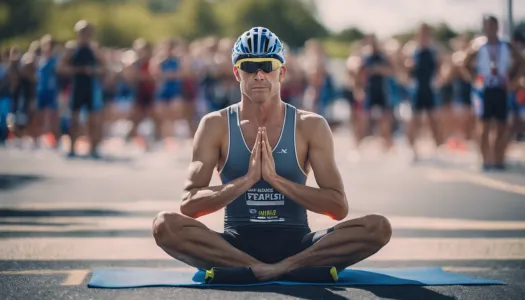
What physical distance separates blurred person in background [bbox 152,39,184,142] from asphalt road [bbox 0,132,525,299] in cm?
362

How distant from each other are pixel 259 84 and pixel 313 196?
0.81 metres

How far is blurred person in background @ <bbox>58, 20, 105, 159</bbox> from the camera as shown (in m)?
17.4

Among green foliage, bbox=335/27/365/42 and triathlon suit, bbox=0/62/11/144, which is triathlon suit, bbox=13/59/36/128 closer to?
triathlon suit, bbox=0/62/11/144

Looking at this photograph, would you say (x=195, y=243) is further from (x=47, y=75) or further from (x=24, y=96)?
(x=24, y=96)

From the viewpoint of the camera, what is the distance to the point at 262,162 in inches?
239

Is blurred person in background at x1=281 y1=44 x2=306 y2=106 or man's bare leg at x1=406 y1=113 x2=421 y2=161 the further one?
blurred person in background at x1=281 y1=44 x2=306 y2=106

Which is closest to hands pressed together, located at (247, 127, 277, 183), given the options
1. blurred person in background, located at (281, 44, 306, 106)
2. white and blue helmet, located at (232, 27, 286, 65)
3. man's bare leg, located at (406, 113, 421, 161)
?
white and blue helmet, located at (232, 27, 286, 65)

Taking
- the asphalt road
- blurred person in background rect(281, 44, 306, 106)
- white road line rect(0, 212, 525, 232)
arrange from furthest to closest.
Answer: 1. blurred person in background rect(281, 44, 306, 106)
2. white road line rect(0, 212, 525, 232)
3. the asphalt road

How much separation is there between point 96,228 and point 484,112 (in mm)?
7880

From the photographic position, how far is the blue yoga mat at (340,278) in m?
6.14

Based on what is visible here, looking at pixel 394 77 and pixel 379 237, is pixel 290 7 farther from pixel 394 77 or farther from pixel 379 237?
pixel 379 237

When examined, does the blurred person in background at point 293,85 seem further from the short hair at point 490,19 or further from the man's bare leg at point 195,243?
the man's bare leg at point 195,243

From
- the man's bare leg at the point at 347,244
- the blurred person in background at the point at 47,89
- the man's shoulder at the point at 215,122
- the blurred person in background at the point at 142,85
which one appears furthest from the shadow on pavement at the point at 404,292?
the blurred person in background at the point at 142,85

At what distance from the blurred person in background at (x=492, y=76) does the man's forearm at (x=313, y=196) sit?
919 cm
